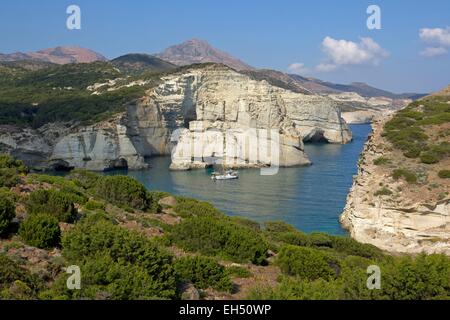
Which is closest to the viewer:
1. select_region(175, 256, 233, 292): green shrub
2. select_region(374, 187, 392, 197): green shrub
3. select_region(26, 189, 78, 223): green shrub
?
select_region(175, 256, 233, 292): green shrub

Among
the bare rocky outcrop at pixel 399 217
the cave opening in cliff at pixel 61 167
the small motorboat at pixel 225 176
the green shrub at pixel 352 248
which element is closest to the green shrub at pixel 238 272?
the green shrub at pixel 352 248

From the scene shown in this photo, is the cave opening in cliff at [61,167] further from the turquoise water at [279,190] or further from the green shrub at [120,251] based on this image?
the green shrub at [120,251]

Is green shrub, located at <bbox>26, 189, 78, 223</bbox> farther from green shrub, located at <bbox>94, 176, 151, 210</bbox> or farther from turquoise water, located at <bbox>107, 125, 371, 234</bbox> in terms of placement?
turquoise water, located at <bbox>107, 125, 371, 234</bbox>

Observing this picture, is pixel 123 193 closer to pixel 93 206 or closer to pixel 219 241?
pixel 93 206

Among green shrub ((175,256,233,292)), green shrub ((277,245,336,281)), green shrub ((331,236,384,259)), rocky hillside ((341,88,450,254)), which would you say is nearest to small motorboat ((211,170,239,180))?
rocky hillside ((341,88,450,254))
